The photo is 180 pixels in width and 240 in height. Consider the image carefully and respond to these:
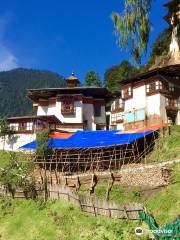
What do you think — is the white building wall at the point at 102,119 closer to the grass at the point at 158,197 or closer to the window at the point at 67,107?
the window at the point at 67,107

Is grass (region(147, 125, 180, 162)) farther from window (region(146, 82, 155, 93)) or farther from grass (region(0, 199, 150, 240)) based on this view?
grass (region(0, 199, 150, 240))

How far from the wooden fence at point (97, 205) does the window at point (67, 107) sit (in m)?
24.9

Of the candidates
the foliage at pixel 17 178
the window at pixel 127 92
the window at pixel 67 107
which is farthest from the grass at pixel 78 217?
the window at pixel 67 107

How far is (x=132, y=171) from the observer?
3450cm

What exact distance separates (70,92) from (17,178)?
2650 centimetres

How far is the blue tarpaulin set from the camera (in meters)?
41.2

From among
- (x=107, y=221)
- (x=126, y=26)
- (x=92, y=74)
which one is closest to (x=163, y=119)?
(x=126, y=26)

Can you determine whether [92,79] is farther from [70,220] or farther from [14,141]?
[70,220]

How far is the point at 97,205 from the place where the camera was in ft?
90.3

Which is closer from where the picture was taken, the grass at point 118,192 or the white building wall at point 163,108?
the grass at point 118,192

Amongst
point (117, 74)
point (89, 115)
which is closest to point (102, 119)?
point (89, 115)

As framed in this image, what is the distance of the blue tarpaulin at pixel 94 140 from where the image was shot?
41219mm

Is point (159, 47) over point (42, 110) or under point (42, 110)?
over

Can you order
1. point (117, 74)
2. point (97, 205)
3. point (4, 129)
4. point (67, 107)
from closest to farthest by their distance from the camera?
1. point (97, 205)
2. point (4, 129)
3. point (67, 107)
4. point (117, 74)
